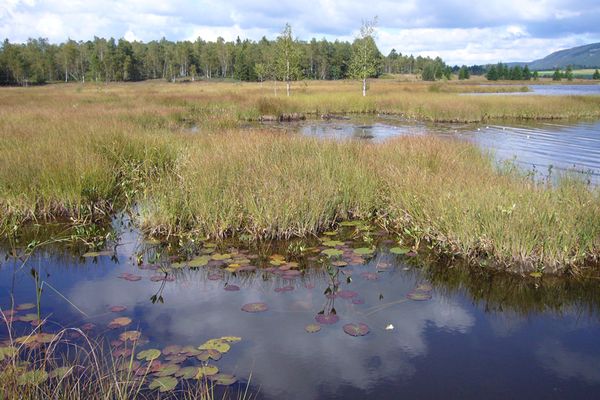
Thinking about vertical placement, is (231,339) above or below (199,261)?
below

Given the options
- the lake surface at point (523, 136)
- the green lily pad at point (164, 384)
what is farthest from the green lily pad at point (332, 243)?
the lake surface at point (523, 136)

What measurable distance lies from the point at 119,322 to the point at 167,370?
1.24 metres

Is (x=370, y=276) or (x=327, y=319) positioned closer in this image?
(x=327, y=319)

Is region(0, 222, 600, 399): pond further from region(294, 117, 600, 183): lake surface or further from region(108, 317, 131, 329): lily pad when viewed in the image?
region(294, 117, 600, 183): lake surface

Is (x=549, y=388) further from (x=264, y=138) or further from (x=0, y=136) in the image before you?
(x=0, y=136)

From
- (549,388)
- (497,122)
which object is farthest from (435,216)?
(497,122)

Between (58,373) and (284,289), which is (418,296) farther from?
(58,373)

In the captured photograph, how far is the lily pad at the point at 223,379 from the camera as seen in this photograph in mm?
4371

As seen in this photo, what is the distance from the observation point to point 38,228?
344 inches

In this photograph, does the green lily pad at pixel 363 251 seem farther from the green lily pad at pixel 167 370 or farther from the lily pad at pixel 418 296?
the green lily pad at pixel 167 370

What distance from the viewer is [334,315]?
5.71 meters

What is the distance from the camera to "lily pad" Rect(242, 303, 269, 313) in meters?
5.86

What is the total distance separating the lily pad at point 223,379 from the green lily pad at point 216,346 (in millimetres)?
402

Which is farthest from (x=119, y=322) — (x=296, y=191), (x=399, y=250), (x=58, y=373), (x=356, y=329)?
(x=399, y=250)
